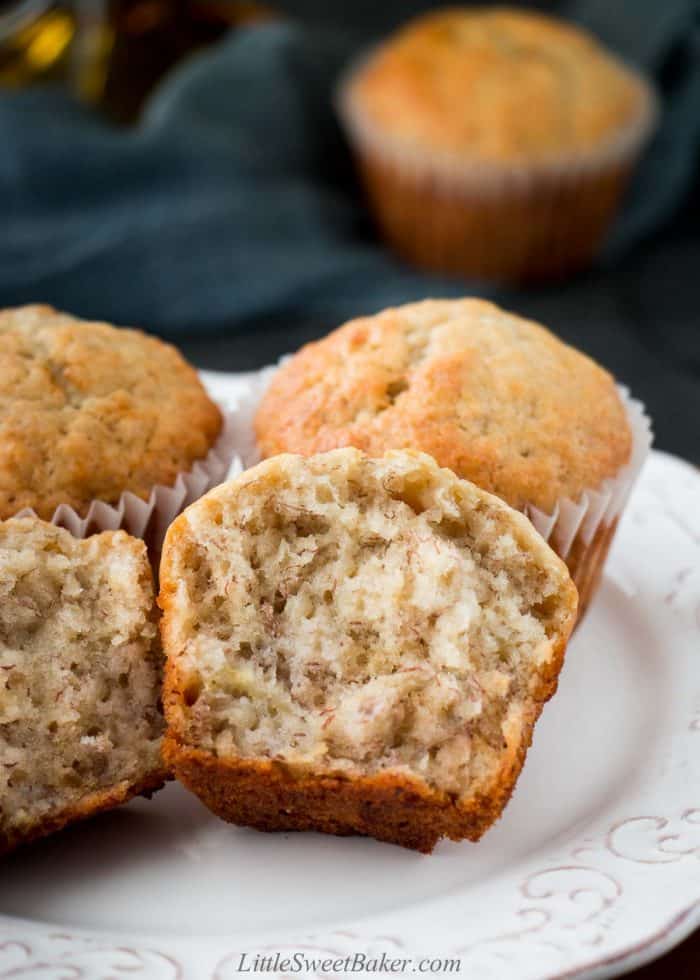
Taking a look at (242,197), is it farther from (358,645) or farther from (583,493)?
(358,645)

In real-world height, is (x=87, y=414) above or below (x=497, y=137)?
above

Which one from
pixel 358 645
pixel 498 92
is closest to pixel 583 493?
pixel 358 645

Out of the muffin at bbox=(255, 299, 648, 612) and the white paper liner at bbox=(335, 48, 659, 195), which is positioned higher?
the muffin at bbox=(255, 299, 648, 612)

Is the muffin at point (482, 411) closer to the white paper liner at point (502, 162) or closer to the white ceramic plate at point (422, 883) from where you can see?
the white ceramic plate at point (422, 883)

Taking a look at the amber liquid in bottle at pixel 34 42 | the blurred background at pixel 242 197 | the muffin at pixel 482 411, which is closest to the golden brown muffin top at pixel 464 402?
the muffin at pixel 482 411

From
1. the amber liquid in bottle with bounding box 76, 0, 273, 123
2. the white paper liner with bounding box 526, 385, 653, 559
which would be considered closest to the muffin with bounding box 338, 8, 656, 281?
the amber liquid in bottle with bounding box 76, 0, 273, 123

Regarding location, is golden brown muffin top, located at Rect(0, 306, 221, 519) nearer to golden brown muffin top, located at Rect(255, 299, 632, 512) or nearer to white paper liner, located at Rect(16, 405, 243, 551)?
white paper liner, located at Rect(16, 405, 243, 551)

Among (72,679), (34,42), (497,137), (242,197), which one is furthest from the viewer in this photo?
(34,42)
